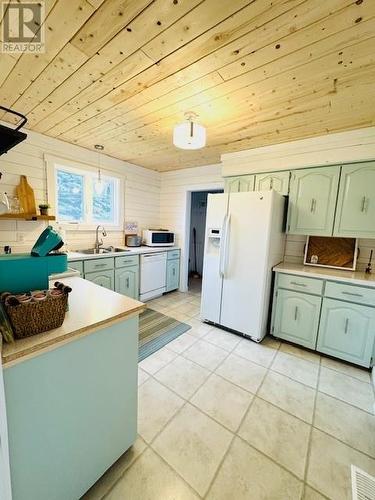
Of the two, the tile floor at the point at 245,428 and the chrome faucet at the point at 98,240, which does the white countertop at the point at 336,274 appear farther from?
the chrome faucet at the point at 98,240

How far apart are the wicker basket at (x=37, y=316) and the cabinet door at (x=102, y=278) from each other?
194 cm

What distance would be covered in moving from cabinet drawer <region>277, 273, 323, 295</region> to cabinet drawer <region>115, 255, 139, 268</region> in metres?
2.11

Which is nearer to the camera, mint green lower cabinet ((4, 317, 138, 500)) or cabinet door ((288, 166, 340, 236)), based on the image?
mint green lower cabinet ((4, 317, 138, 500))

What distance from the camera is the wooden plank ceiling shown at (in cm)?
105

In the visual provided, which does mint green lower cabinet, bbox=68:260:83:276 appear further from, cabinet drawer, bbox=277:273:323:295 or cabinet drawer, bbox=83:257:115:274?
cabinet drawer, bbox=277:273:323:295

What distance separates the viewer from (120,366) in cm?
120

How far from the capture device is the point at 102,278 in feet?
9.66

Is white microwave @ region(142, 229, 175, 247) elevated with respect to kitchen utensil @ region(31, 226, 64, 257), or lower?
lower

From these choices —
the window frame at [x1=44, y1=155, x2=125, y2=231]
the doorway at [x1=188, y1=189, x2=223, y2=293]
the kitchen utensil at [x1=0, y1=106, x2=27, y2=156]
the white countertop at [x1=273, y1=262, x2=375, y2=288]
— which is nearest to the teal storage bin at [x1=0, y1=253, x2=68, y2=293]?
the kitchen utensil at [x1=0, y1=106, x2=27, y2=156]

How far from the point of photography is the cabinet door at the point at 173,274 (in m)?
4.11

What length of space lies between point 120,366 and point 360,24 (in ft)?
7.14

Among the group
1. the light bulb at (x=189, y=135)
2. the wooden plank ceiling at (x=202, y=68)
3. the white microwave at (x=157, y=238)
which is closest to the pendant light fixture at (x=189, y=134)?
the light bulb at (x=189, y=135)

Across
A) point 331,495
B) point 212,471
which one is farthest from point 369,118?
point 212,471

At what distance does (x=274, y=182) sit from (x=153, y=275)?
7.85 ft
